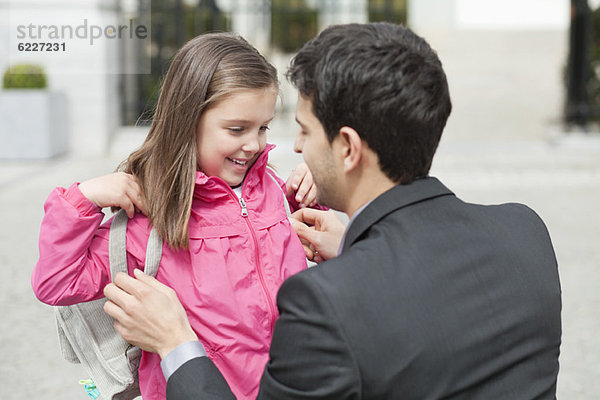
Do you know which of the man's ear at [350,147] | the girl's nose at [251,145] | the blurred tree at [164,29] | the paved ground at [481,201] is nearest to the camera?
the man's ear at [350,147]

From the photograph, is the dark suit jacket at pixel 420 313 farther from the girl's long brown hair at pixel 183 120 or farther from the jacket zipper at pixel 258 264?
the girl's long brown hair at pixel 183 120

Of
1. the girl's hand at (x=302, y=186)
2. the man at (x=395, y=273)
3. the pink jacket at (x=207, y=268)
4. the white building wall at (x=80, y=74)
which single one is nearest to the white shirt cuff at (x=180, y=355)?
the man at (x=395, y=273)

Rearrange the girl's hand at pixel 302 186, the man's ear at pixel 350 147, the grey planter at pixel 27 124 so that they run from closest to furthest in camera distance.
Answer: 1. the man's ear at pixel 350 147
2. the girl's hand at pixel 302 186
3. the grey planter at pixel 27 124

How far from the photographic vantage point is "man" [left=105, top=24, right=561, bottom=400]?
1.33 m

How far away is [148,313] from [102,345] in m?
0.32

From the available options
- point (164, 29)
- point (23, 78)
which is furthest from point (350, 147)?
point (164, 29)

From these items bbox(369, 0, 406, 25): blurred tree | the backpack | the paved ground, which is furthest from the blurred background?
bbox(369, 0, 406, 25): blurred tree

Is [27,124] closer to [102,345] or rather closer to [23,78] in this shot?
[23,78]

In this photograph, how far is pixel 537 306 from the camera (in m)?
1.49

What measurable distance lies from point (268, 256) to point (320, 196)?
1.22 ft

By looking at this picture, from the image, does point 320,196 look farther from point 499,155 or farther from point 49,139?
point 499,155

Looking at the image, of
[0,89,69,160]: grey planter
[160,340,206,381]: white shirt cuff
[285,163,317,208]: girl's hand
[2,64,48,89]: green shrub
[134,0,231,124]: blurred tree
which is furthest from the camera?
[134,0,231,124]: blurred tree

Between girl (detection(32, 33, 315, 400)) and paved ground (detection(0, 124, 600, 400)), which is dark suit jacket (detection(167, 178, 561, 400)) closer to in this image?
girl (detection(32, 33, 315, 400))

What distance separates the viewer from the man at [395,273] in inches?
52.4
